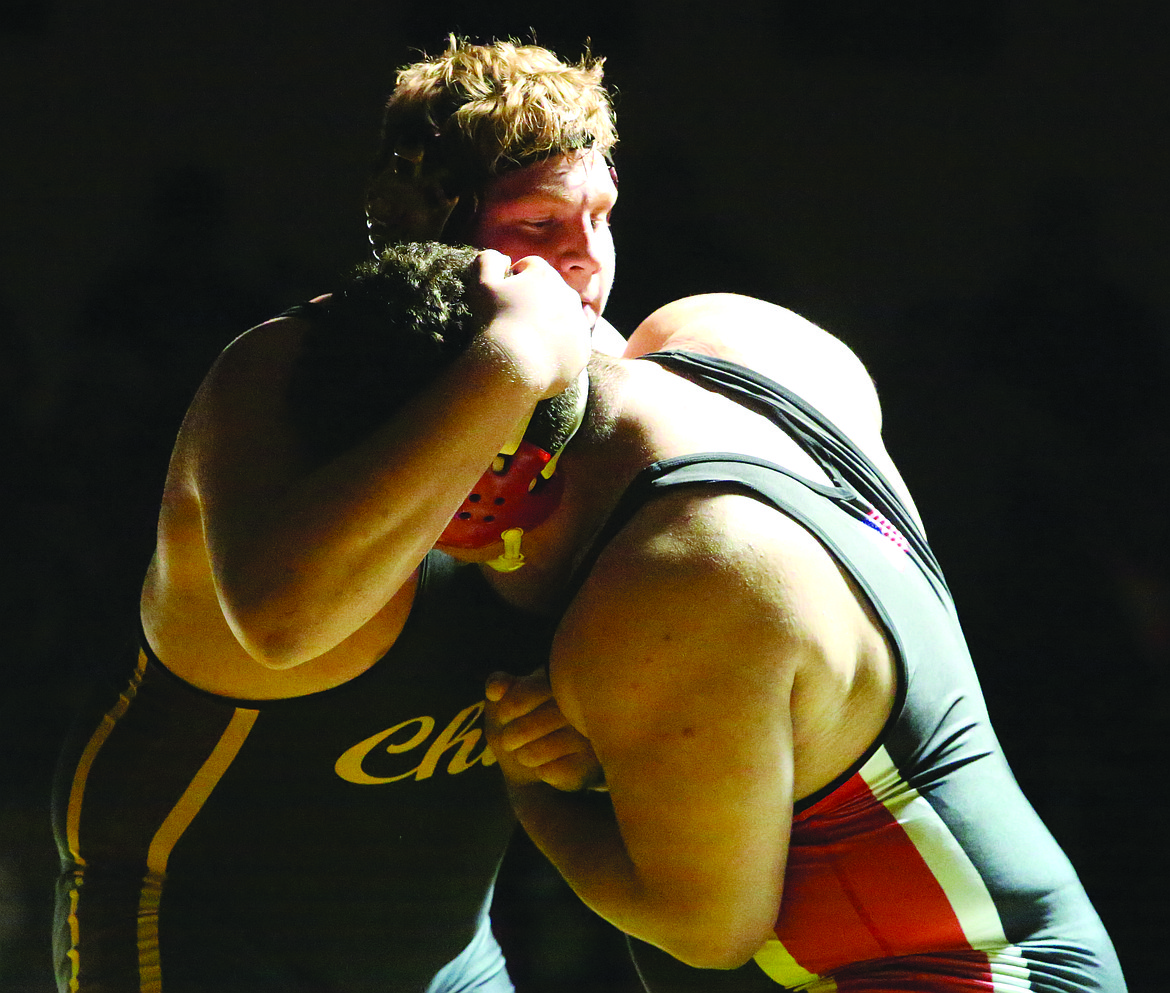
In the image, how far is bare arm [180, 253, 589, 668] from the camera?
42.4 inches

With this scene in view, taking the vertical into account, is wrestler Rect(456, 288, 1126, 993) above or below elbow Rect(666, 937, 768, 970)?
above

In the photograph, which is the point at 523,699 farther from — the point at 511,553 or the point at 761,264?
the point at 761,264

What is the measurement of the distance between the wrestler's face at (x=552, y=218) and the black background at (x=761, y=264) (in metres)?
1.76

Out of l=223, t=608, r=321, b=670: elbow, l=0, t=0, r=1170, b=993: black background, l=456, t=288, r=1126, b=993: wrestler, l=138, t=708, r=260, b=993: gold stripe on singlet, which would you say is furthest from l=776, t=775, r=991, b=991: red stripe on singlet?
l=0, t=0, r=1170, b=993: black background

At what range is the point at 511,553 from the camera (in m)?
1.33

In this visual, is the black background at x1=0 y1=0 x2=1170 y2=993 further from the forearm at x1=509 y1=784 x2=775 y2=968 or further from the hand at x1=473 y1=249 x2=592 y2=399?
the hand at x1=473 y1=249 x2=592 y2=399

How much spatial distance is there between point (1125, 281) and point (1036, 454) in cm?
82

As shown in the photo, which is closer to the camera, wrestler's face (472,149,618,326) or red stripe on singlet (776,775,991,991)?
red stripe on singlet (776,775,991,991)

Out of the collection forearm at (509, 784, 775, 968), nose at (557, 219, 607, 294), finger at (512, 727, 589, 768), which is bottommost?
forearm at (509, 784, 775, 968)

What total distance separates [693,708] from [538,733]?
276 mm

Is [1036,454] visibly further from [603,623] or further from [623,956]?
[603,623]

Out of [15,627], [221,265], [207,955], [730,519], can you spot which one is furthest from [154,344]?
[730,519]

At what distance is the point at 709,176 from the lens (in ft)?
12.4

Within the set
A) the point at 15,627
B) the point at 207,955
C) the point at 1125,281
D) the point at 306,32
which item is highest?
the point at 306,32
